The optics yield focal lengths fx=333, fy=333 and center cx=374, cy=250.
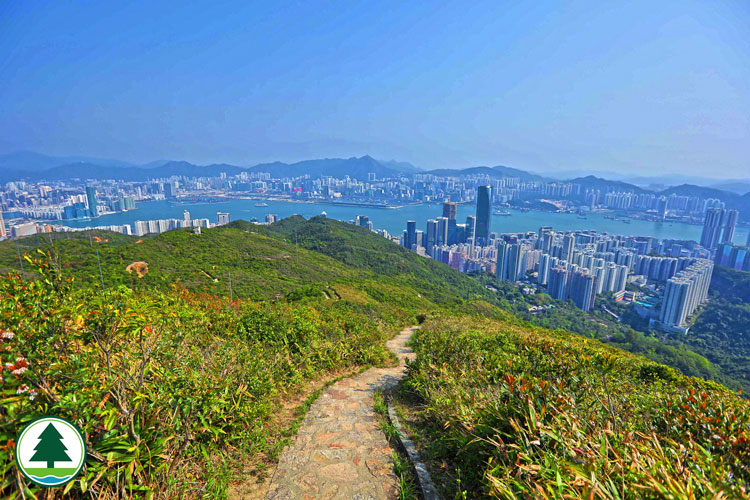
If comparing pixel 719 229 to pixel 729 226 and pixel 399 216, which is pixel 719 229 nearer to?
pixel 729 226

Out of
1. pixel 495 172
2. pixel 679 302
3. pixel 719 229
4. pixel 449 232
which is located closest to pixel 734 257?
pixel 719 229

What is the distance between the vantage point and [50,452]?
1.13 metres

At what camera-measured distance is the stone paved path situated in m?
2.30

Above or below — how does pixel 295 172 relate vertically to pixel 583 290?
above

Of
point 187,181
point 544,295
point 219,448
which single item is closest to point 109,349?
point 219,448

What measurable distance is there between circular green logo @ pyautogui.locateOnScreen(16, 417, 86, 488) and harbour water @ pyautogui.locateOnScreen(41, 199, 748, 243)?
240 ft

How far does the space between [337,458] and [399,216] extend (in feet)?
309

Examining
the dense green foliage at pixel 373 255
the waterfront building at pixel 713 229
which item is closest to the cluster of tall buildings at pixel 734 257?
the waterfront building at pixel 713 229

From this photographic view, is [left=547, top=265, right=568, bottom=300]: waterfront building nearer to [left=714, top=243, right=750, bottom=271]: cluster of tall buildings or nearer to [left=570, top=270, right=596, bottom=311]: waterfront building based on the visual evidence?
[left=570, top=270, right=596, bottom=311]: waterfront building

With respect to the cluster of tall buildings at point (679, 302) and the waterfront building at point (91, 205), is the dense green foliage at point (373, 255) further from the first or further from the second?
the waterfront building at point (91, 205)

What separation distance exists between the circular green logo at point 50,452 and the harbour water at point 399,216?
73.0m

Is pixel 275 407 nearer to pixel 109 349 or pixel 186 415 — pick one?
pixel 186 415

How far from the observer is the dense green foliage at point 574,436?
57.6 inches

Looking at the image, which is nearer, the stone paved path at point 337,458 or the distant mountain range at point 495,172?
the stone paved path at point 337,458
